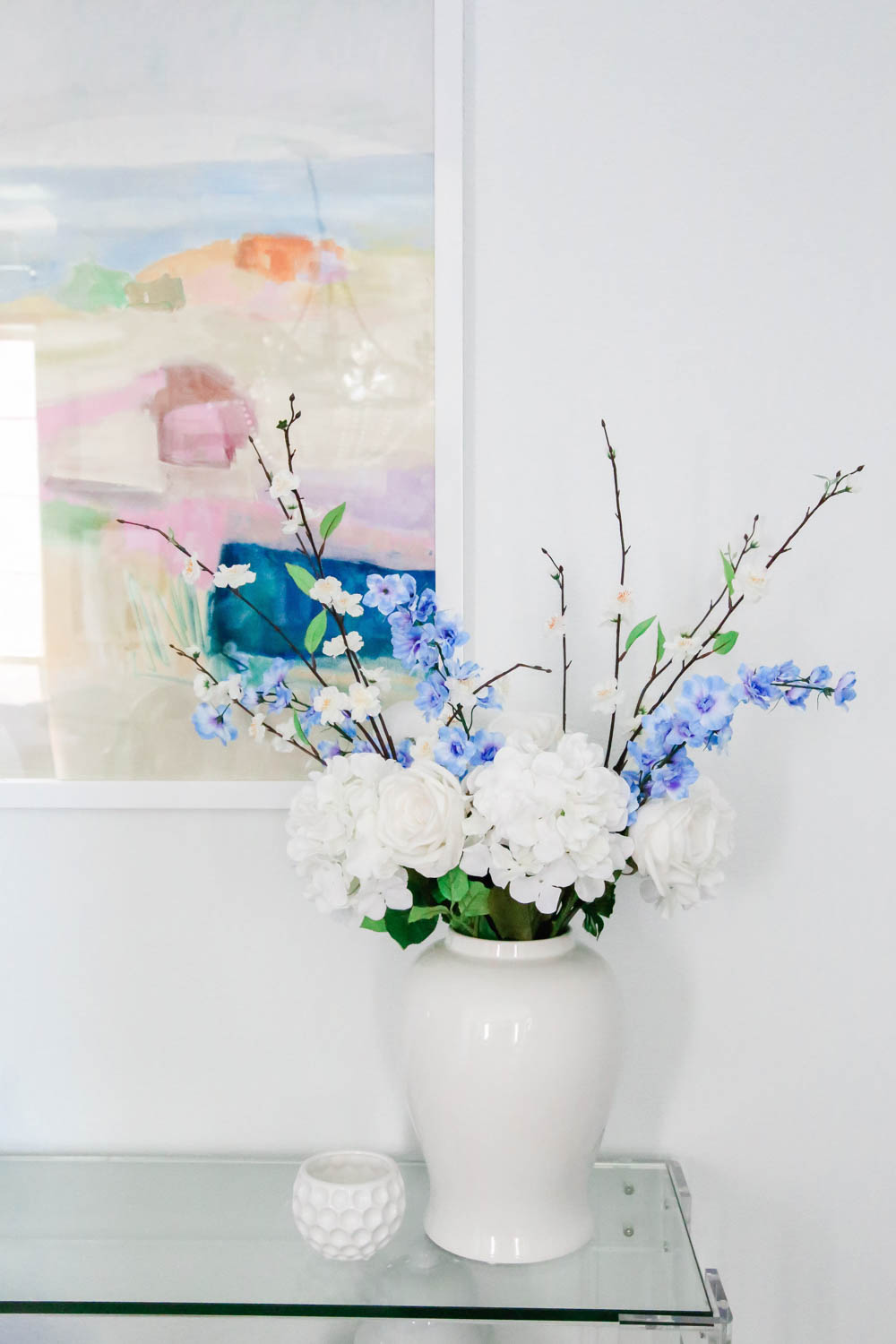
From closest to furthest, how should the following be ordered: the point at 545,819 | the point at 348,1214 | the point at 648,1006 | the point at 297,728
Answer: the point at 545,819 < the point at 348,1214 < the point at 297,728 < the point at 648,1006

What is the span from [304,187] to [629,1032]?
38.1 inches

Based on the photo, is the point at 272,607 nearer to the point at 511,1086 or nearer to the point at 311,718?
the point at 311,718

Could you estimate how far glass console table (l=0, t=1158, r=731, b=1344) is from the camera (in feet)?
3.21

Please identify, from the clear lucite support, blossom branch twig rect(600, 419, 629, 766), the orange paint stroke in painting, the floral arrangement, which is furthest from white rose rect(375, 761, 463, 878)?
the orange paint stroke in painting

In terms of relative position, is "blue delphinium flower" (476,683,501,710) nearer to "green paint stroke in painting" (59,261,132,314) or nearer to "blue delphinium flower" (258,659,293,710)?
"blue delphinium flower" (258,659,293,710)

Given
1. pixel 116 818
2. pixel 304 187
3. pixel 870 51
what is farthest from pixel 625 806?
pixel 870 51

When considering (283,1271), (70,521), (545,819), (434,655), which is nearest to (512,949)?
(545,819)

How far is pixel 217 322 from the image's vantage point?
1.20 meters

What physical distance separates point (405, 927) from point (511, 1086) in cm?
17

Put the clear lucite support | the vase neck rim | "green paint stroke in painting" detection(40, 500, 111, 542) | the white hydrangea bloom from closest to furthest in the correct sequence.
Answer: the white hydrangea bloom
the vase neck rim
the clear lucite support
"green paint stroke in painting" detection(40, 500, 111, 542)

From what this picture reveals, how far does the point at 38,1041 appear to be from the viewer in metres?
1.27

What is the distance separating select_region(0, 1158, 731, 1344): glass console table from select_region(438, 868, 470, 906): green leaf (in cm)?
33

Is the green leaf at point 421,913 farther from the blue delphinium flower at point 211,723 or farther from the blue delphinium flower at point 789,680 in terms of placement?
the blue delphinium flower at point 789,680

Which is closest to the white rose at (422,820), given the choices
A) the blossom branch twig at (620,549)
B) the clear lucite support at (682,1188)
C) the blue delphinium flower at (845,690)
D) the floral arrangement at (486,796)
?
the floral arrangement at (486,796)
